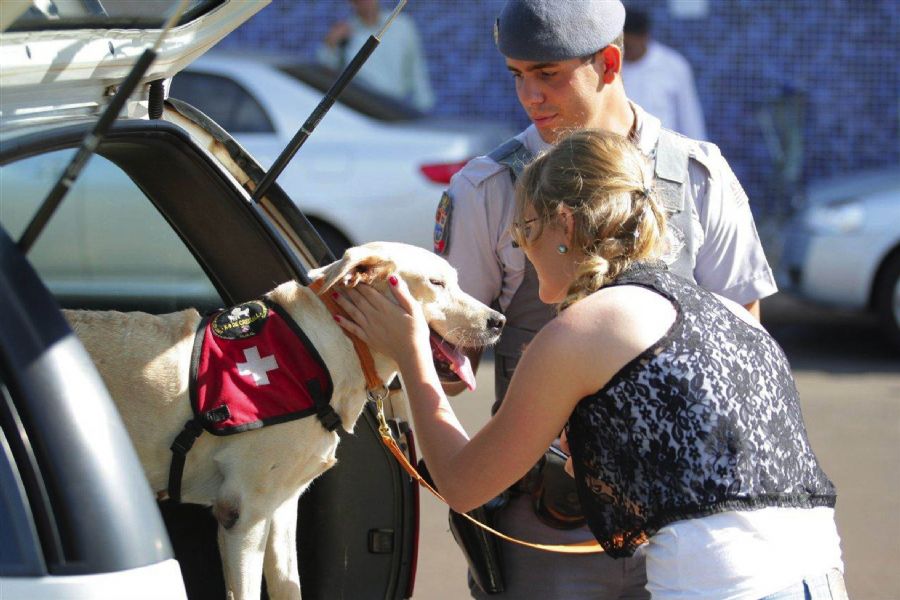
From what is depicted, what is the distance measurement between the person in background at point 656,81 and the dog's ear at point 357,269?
5747mm

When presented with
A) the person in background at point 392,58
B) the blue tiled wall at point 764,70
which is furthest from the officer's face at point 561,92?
the blue tiled wall at point 764,70

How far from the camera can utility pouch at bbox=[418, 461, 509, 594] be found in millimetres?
3004

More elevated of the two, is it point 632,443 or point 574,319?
point 574,319

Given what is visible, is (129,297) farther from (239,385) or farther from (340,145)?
(340,145)

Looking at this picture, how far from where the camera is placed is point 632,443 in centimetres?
214

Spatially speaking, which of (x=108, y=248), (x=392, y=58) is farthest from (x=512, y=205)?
(x=392, y=58)

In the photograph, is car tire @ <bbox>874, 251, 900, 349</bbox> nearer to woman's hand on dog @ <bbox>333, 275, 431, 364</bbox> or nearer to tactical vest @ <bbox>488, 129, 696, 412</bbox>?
tactical vest @ <bbox>488, 129, 696, 412</bbox>

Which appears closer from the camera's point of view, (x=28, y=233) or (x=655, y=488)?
(x=28, y=233)

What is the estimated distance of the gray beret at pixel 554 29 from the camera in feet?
9.78

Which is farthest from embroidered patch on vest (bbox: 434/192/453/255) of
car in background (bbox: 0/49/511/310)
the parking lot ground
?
car in background (bbox: 0/49/511/310)

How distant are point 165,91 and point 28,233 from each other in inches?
41.8

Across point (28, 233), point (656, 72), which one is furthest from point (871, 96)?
point (28, 233)

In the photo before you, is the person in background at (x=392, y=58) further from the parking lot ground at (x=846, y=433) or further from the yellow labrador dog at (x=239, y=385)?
the yellow labrador dog at (x=239, y=385)

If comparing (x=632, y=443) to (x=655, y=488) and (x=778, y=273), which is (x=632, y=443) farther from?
(x=778, y=273)
